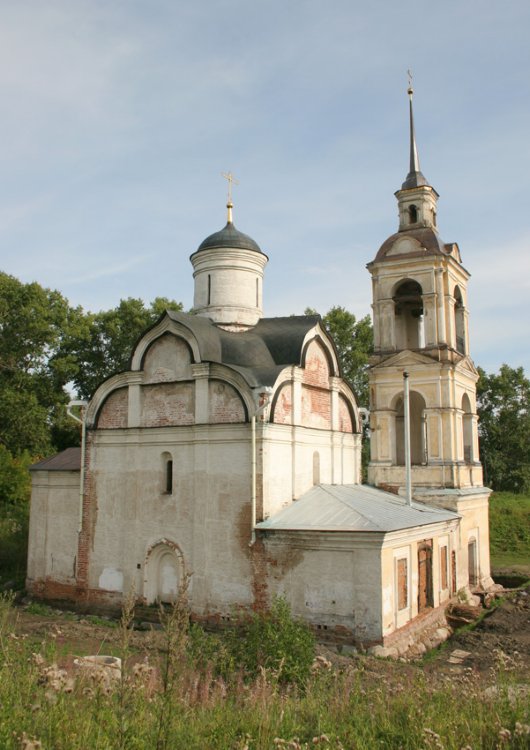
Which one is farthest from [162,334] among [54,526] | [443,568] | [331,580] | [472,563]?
[472,563]

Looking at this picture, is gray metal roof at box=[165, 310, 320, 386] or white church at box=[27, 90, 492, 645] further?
gray metal roof at box=[165, 310, 320, 386]

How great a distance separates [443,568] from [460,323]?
25.1ft

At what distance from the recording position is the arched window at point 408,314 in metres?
20.7

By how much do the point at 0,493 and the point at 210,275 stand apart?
49.4ft

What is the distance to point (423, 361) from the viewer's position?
765 inches

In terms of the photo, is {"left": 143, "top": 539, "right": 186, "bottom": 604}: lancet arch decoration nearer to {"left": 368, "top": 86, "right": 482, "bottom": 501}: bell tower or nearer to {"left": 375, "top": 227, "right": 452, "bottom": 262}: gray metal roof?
{"left": 368, "top": 86, "right": 482, "bottom": 501}: bell tower

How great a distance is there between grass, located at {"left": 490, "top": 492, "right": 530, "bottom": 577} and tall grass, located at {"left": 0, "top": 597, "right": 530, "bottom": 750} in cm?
2147

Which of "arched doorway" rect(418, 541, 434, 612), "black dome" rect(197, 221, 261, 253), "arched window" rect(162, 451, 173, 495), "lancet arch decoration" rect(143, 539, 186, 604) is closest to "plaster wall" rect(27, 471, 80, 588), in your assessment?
"lancet arch decoration" rect(143, 539, 186, 604)

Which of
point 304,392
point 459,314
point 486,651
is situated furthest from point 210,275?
point 486,651

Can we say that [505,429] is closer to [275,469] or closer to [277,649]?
[275,469]

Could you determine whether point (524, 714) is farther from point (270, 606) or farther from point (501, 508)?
point (501, 508)

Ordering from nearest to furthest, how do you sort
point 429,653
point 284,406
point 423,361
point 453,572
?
point 429,653, point 284,406, point 453,572, point 423,361

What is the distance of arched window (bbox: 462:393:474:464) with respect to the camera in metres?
20.7

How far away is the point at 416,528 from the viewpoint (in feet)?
48.8
